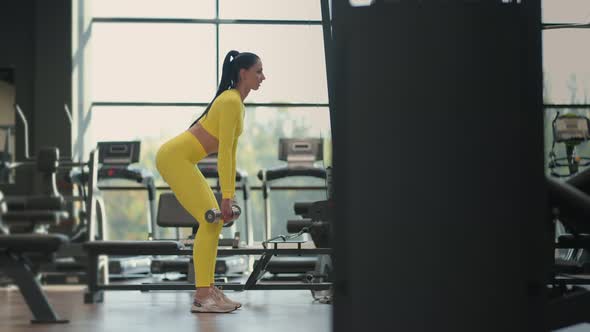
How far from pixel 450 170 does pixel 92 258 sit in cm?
372

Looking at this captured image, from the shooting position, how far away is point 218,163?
371 centimetres

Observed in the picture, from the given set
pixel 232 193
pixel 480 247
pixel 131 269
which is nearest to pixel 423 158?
pixel 480 247

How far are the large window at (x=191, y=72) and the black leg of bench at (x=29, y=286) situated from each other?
15.2 ft

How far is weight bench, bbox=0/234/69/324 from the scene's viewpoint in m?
3.26

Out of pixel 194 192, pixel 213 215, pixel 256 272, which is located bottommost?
pixel 256 272

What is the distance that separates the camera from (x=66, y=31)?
785cm

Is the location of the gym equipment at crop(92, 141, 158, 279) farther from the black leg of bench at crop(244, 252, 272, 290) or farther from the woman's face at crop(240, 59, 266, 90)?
the woman's face at crop(240, 59, 266, 90)

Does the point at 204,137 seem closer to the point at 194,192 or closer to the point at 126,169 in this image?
the point at 194,192

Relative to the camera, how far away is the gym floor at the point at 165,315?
129 inches

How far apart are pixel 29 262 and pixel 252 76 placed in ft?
4.59

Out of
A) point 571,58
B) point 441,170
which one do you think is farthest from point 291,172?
point 441,170

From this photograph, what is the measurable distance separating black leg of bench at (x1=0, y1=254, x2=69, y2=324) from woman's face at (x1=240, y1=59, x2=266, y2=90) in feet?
4.48

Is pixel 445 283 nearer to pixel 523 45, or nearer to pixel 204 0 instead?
pixel 523 45

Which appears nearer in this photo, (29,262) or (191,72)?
(29,262)
